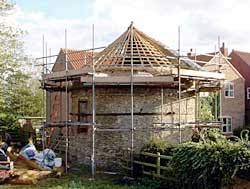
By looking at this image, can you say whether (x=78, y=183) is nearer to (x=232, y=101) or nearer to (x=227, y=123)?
(x=227, y=123)

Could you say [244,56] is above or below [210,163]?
above

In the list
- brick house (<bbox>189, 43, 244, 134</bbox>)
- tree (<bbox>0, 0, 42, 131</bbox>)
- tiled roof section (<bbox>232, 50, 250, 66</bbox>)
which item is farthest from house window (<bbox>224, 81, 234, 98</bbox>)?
tree (<bbox>0, 0, 42, 131</bbox>)

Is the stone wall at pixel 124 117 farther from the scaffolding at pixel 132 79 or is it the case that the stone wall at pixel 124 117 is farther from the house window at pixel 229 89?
the house window at pixel 229 89

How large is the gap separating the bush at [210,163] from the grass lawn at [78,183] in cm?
231

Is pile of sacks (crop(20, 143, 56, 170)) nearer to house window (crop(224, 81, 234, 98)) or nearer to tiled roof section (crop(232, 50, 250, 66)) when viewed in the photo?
house window (crop(224, 81, 234, 98))

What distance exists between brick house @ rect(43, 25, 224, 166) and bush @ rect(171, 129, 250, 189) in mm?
4962

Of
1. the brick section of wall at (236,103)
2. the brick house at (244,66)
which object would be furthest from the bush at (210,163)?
the brick house at (244,66)

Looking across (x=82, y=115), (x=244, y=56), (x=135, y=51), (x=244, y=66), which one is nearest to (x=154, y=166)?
(x=82, y=115)

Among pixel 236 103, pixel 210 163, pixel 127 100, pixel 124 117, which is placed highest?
pixel 236 103

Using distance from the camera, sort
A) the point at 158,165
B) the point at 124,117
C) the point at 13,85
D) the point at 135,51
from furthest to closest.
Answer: the point at 13,85 → the point at 135,51 → the point at 124,117 → the point at 158,165

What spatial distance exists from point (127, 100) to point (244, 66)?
29372mm

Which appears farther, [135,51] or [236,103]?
[236,103]

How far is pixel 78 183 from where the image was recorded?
710 inches

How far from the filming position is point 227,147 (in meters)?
15.0
